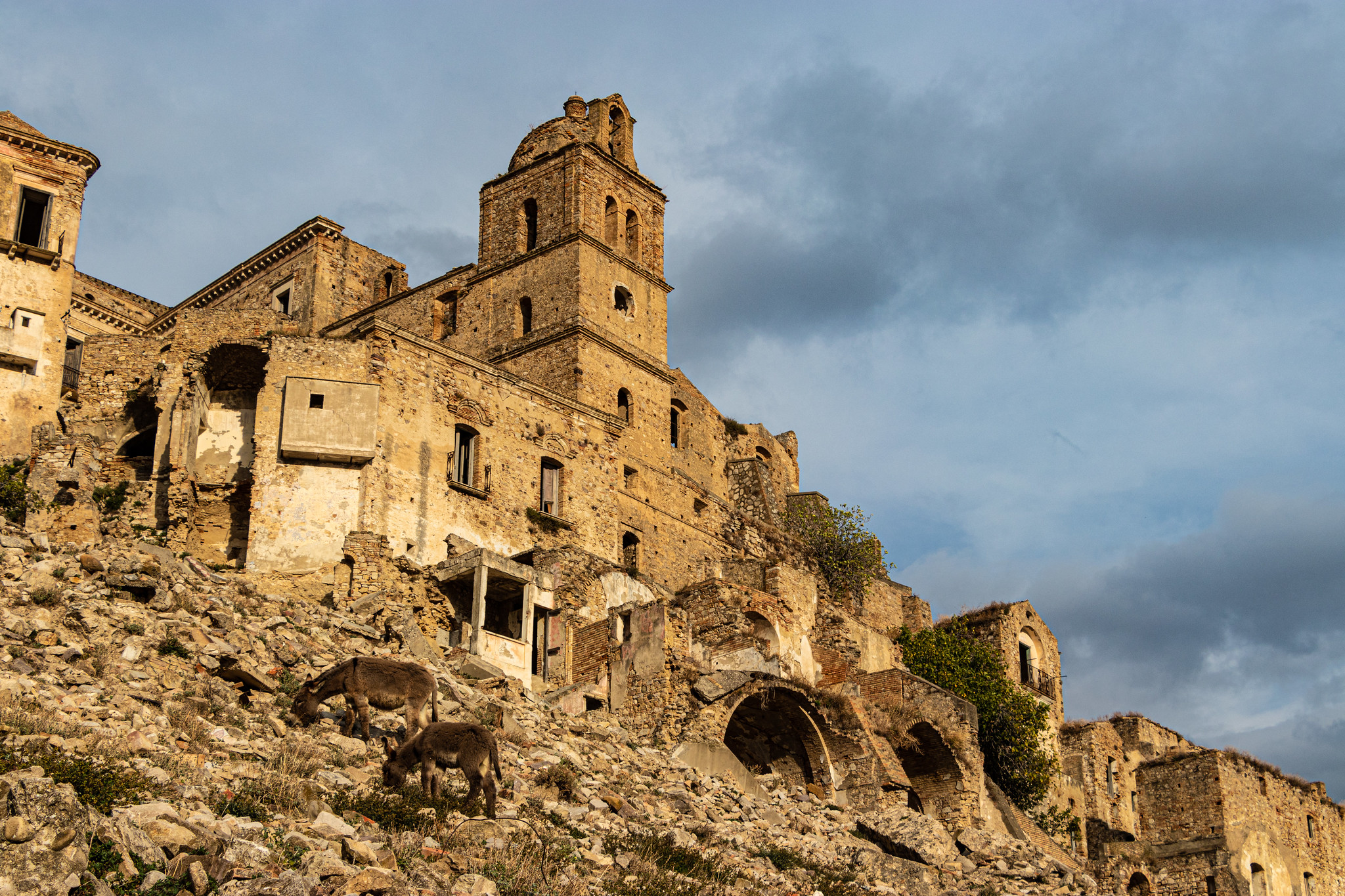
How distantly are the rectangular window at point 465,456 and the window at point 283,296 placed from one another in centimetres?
1387

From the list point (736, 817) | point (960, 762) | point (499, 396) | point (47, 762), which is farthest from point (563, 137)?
point (47, 762)

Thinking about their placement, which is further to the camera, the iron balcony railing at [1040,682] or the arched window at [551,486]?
the iron balcony railing at [1040,682]

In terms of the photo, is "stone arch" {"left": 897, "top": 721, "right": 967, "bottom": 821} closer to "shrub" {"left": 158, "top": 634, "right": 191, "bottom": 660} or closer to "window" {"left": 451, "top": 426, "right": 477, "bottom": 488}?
"window" {"left": 451, "top": 426, "right": 477, "bottom": 488}

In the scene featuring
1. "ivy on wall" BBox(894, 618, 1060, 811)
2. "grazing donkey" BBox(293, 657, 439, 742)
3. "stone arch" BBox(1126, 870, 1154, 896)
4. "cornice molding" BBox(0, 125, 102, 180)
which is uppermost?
"cornice molding" BBox(0, 125, 102, 180)

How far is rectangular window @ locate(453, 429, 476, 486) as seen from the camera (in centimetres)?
3353

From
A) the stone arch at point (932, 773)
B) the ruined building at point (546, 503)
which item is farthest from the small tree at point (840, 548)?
the stone arch at point (932, 773)

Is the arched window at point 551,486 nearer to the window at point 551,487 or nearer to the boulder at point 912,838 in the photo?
the window at point 551,487

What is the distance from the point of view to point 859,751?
29328mm

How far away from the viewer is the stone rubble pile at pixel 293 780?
1311cm

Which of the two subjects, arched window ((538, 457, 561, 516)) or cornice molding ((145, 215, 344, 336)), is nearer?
arched window ((538, 457, 561, 516))

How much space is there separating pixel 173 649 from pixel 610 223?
2711cm

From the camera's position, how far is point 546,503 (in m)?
35.5

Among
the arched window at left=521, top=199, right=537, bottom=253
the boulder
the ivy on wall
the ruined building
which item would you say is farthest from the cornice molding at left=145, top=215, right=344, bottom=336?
the boulder

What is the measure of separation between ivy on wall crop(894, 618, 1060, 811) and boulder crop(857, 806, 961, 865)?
1130cm
